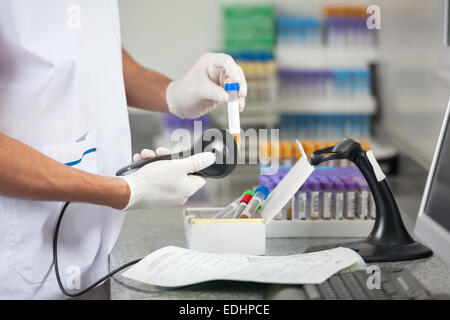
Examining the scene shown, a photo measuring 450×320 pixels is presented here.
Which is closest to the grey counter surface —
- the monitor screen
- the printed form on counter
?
the printed form on counter

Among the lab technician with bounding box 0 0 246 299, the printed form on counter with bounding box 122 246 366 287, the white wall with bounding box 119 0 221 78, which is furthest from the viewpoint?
the white wall with bounding box 119 0 221 78

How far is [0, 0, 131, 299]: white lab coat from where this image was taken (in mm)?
1406

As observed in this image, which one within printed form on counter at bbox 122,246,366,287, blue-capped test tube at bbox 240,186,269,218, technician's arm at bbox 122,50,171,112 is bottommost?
printed form on counter at bbox 122,246,366,287

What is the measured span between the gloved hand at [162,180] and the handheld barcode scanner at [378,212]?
29cm

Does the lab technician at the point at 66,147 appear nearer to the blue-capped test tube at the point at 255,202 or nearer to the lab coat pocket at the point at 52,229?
the lab coat pocket at the point at 52,229

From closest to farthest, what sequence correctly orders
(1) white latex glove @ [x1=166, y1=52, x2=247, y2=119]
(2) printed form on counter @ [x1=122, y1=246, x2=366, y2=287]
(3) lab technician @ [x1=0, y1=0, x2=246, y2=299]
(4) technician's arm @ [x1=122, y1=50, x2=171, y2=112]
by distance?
(2) printed form on counter @ [x1=122, y1=246, x2=366, y2=287], (3) lab technician @ [x1=0, y1=0, x2=246, y2=299], (1) white latex glove @ [x1=166, y1=52, x2=247, y2=119], (4) technician's arm @ [x1=122, y1=50, x2=171, y2=112]

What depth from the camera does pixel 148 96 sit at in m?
1.89

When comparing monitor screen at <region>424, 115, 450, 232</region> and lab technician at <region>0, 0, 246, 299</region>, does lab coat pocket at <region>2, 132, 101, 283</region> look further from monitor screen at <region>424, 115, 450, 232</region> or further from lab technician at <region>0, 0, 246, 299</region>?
monitor screen at <region>424, 115, 450, 232</region>

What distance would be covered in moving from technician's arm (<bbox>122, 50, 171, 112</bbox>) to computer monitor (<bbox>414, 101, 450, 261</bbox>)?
0.90 metres

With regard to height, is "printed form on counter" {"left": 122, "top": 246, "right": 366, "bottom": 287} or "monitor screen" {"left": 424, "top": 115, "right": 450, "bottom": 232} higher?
"monitor screen" {"left": 424, "top": 115, "right": 450, "bottom": 232}

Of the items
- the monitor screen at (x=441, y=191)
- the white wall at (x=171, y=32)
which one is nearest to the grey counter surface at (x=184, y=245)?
the monitor screen at (x=441, y=191)

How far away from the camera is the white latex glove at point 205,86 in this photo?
160cm
